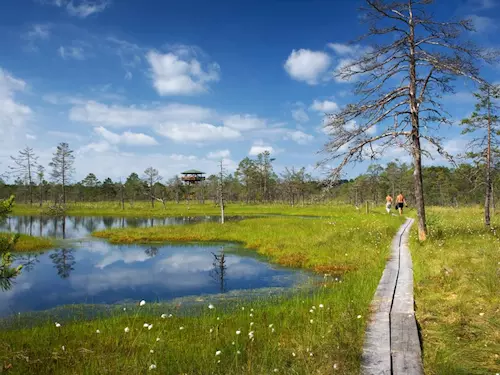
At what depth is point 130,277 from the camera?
1747cm

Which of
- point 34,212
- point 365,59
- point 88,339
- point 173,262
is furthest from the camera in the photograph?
point 34,212

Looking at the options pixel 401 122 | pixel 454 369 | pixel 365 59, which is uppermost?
pixel 365 59

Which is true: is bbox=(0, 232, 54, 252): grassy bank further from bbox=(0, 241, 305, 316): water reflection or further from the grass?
the grass

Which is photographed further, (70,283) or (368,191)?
(368,191)

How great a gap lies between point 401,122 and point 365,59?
3.11 m

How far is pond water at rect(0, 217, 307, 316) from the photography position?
45.9 feet

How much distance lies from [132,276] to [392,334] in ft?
46.5

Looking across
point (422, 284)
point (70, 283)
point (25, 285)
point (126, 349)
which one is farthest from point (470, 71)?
point (25, 285)

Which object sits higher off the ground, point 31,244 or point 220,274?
point 31,244

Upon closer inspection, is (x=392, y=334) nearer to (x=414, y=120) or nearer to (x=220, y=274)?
(x=414, y=120)

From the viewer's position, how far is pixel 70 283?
53.9 ft

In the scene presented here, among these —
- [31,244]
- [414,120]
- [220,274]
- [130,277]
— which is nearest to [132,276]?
[130,277]

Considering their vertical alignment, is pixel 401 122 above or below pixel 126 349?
above

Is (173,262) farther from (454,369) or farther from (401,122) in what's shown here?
(454,369)
